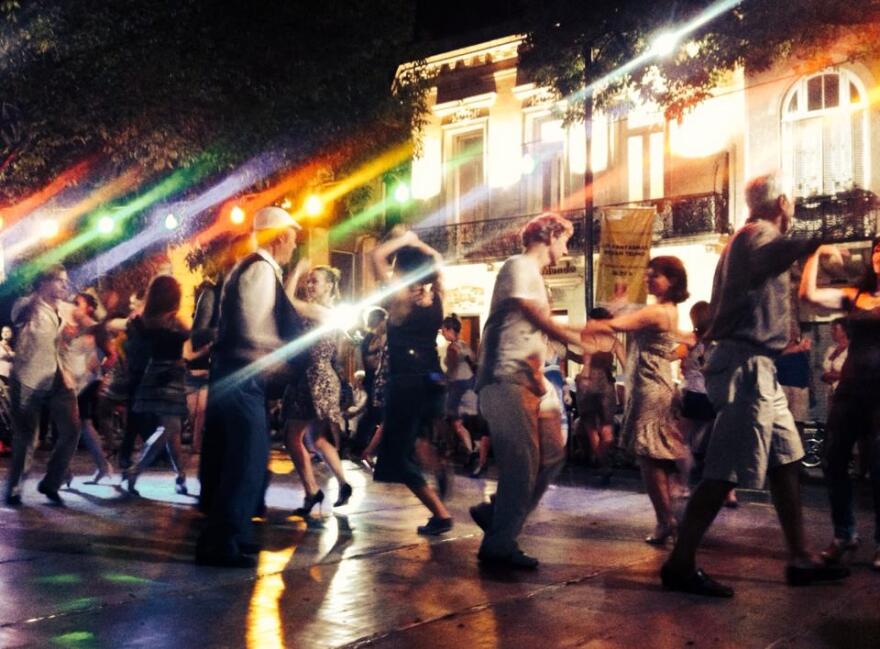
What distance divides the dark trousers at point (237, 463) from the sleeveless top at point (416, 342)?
124cm

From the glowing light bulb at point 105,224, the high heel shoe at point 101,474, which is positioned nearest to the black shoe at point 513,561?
the high heel shoe at point 101,474

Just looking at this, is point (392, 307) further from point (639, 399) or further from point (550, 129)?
point (550, 129)

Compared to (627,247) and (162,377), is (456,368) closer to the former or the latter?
(162,377)

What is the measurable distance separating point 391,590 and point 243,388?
56.4 inches

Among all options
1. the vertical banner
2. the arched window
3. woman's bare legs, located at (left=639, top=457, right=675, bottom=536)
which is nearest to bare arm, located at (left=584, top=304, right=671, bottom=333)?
woman's bare legs, located at (left=639, top=457, right=675, bottom=536)

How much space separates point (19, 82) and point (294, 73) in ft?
16.9

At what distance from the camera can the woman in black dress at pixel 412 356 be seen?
22.6 ft

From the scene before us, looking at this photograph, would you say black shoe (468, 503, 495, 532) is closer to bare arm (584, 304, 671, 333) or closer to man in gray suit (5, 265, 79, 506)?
bare arm (584, 304, 671, 333)

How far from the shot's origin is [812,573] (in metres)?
5.38

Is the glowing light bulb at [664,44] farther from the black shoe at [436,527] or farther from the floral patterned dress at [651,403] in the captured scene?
the black shoe at [436,527]

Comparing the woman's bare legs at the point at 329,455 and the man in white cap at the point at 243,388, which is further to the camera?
the woman's bare legs at the point at 329,455

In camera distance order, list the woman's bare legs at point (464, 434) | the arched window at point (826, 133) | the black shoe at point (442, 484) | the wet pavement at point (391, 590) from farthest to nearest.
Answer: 1. the arched window at point (826, 133)
2. the woman's bare legs at point (464, 434)
3. the black shoe at point (442, 484)
4. the wet pavement at point (391, 590)

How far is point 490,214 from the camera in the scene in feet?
93.4

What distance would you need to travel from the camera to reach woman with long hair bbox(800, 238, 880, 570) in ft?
20.0
